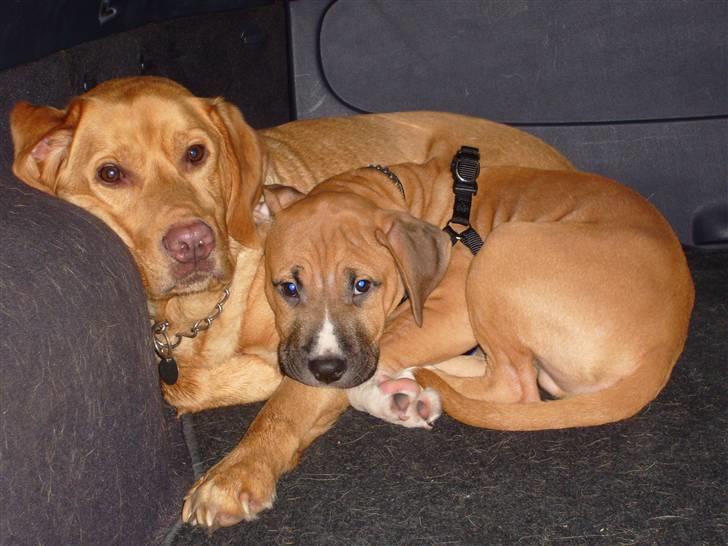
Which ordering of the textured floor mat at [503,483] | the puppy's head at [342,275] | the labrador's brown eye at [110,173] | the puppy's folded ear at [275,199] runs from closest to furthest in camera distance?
the textured floor mat at [503,483] → the labrador's brown eye at [110,173] → the puppy's head at [342,275] → the puppy's folded ear at [275,199]

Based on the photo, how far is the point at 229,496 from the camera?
2836 millimetres

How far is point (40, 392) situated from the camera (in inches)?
84.0

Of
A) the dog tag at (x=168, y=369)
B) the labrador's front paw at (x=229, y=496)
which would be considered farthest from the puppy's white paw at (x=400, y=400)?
the dog tag at (x=168, y=369)

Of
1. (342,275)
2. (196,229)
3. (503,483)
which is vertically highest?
(196,229)

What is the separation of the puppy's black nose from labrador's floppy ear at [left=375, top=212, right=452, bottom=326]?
1.21 ft

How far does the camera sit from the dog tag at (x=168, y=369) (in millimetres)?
3404

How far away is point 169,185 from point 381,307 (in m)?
0.96

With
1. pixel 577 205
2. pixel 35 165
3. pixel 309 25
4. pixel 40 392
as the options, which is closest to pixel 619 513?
pixel 577 205

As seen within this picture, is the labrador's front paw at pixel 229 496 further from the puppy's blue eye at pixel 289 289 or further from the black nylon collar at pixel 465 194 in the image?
the black nylon collar at pixel 465 194

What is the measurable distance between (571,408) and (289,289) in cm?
116

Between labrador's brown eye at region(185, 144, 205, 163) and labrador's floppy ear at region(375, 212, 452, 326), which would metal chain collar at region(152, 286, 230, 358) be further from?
labrador's floppy ear at region(375, 212, 452, 326)

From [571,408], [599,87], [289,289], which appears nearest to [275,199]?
[289,289]

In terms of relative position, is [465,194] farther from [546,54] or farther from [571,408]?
[546,54]

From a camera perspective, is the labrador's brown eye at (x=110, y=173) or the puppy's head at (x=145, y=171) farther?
the labrador's brown eye at (x=110, y=173)
